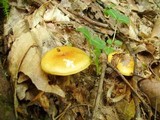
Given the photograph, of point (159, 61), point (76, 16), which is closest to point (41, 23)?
point (76, 16)

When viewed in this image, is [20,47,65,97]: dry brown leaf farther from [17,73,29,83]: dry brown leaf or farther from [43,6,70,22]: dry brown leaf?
[43,6,70,22]: dry brown leaf

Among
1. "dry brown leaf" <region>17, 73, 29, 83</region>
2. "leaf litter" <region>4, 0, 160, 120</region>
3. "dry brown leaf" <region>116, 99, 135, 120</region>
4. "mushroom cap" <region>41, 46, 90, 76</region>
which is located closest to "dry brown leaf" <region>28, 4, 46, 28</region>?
"leaf litter" <region>4, 0, 160, 120</region>

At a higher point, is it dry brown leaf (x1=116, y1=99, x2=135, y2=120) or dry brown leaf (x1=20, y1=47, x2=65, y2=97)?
dry brown leaf (x1=20, y1=47, x2=65, y2=97)

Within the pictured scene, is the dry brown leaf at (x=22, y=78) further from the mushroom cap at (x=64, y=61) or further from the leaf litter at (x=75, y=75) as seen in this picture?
the mushroom cap at (x=64, y=61)

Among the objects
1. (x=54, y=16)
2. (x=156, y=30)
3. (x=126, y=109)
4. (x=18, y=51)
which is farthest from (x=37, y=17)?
(x=156, y=30)

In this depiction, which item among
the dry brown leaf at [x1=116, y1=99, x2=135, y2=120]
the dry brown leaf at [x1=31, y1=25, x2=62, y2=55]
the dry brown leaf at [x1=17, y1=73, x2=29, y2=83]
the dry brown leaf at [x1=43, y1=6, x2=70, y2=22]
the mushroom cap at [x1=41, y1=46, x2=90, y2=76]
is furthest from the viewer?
the dry brown leaf at [x1=43, y1=6, x2=70, y2=22]

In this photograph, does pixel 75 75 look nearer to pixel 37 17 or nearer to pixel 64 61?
pixel 64 61

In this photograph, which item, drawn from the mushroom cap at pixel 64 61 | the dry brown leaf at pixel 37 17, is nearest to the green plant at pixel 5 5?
the dry brown leaf at pixel 37 17
